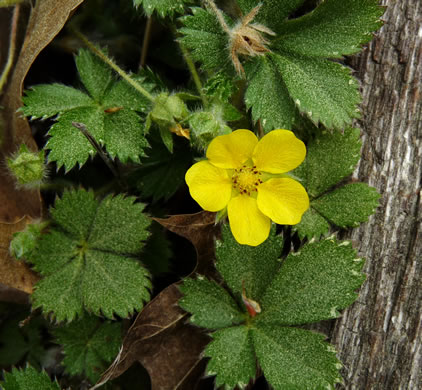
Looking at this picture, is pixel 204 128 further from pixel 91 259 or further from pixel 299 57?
pixel 91 259

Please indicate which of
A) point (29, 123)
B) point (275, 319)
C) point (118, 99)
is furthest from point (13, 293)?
point (275, 319)

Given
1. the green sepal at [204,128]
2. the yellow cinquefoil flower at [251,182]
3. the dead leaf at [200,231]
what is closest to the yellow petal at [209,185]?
the yellow cinquefoil flower at [251,182]

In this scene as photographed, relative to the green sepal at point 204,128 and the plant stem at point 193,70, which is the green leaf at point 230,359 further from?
the plant stem at point 193,70

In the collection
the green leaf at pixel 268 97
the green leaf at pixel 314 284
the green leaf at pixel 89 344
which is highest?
the green leaf at pixel 268 97

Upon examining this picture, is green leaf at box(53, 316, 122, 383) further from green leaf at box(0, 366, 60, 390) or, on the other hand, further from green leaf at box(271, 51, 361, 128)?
green leaf at box(271, 51, 361, 128)

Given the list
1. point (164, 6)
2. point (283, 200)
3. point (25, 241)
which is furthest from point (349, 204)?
point (25, 241)

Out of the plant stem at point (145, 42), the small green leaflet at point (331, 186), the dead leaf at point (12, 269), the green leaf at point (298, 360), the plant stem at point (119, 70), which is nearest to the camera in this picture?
the green leaf at point (298, 360)

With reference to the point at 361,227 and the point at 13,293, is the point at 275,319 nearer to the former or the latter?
the point at 361,227
